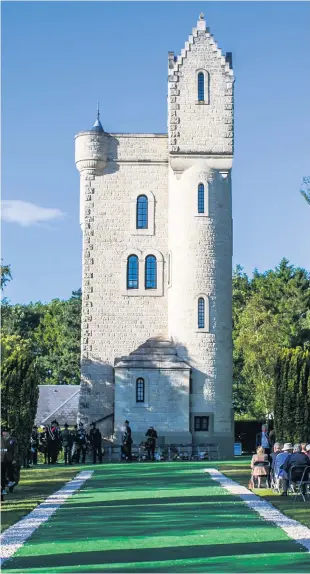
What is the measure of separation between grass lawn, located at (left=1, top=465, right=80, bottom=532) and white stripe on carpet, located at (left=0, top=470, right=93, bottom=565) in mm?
162

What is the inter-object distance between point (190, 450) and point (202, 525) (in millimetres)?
26288

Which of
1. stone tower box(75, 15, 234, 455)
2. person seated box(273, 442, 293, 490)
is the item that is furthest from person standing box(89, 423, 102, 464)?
person seated box(273, 442, 293, 490)

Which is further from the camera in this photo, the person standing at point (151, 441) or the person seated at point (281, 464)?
the person standing at point (151, 441)

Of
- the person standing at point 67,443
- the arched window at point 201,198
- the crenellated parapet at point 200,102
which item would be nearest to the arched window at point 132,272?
the arched window at point 201,198

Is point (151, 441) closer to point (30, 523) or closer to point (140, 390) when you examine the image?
point (140, 390)

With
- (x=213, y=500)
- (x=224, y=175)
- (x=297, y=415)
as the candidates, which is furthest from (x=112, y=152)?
(x=213, y=500)

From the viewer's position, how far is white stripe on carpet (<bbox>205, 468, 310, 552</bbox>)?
47.4 feet

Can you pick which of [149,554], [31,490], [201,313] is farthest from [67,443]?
[149,554]

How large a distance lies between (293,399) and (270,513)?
16.6 metres

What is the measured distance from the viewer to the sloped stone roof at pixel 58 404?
2584 inches

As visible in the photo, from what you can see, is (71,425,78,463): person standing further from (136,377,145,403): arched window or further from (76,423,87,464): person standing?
(136,377,145,403): arched window

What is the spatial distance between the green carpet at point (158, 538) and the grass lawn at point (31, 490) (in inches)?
28.9

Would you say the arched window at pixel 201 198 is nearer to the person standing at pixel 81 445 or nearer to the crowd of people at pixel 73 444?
the crowd of people at pixel 73 444

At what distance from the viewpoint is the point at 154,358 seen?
43.8 metres
